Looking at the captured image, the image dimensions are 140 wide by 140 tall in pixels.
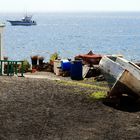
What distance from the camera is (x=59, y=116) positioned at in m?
15.7

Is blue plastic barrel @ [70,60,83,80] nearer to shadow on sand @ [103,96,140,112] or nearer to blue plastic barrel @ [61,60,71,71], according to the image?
blue plastic barrel @ [61,60,71,71]

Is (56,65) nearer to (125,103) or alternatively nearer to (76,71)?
(76,71)

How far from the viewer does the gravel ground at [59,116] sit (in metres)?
13.7

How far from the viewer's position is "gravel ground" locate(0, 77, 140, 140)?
13.7 meters

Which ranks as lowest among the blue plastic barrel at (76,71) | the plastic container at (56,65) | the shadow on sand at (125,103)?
the plastic container at (56,65)

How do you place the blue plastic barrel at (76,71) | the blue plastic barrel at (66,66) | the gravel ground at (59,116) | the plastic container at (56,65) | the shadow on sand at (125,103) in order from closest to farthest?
the gravel ground at (59,116) < the shadow on sand at (125,103) < the blue plastic barrel at (76,71) < the blue plastic barrel at (66,66) < the plastic container at (56,65)

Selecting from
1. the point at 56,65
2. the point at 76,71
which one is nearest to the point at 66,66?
the point at 56,65

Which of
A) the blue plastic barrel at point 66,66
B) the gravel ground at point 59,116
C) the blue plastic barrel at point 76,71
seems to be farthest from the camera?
the blue plastic barrel at point 66,66

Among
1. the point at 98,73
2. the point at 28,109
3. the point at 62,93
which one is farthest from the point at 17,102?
the point at 98,73

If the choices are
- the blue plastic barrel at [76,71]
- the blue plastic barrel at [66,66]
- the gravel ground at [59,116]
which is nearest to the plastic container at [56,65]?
the blue plastic barrel at [66,66]

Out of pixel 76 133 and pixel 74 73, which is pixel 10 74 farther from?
pixel 76 133

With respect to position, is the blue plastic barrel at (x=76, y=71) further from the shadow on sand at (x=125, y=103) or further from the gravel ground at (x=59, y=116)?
the shadow on sand at (x=125, y=103)

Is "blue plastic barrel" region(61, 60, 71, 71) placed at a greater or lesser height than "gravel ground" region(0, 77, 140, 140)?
lesser

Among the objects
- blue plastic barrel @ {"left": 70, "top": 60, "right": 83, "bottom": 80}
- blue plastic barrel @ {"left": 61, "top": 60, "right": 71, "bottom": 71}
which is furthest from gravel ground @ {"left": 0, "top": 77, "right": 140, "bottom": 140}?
blue plastic barrel @ {"left": 61, "top": 60, "right": 71, "bottom": 71}
